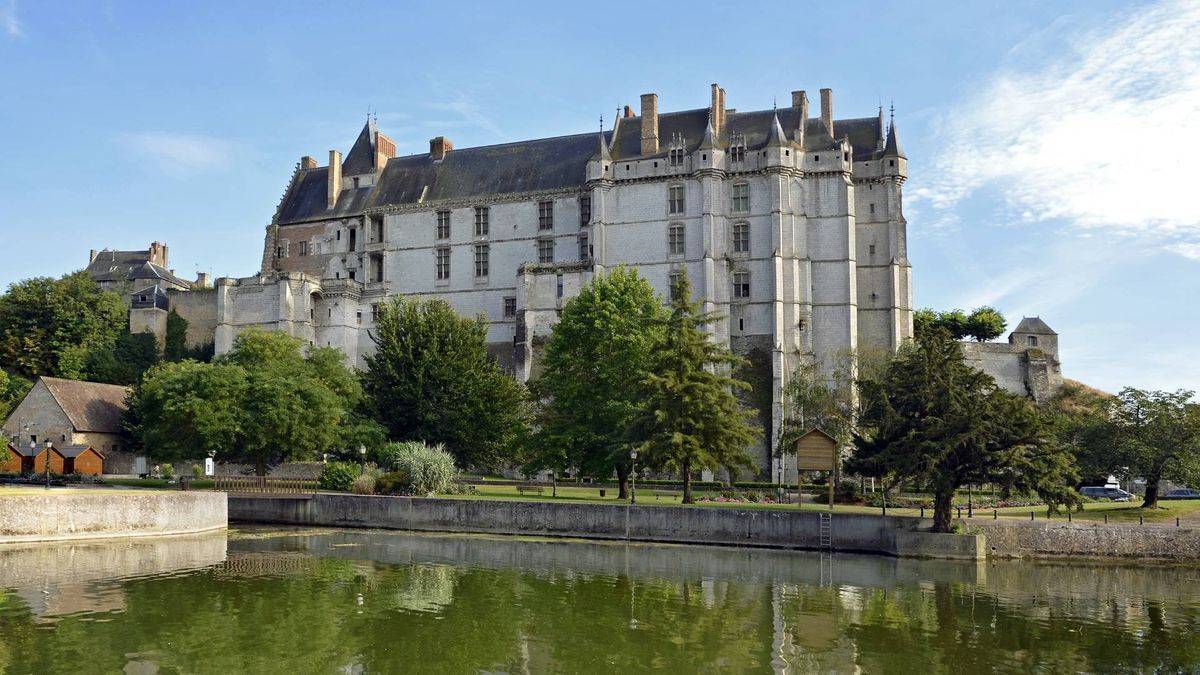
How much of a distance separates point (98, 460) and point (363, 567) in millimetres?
31404

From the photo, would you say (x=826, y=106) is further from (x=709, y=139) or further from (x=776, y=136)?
(x=709, y=139)

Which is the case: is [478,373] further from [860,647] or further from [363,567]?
[860,647]

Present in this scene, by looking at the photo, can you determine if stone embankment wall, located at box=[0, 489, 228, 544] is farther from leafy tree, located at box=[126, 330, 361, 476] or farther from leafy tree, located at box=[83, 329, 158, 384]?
leafy tree, located at box=[83, 329, 158, 384]

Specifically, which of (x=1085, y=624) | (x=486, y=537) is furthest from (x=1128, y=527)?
(x=486, y=537)

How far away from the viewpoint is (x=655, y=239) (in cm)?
6109

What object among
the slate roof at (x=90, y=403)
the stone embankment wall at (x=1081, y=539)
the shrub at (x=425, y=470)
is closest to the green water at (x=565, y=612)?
the stone embankment wall at (x=1081, y=539)

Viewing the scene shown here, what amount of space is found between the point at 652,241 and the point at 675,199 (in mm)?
2785

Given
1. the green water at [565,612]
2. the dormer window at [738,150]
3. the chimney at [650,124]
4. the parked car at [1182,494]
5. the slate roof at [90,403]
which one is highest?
the chimney at [650,124]

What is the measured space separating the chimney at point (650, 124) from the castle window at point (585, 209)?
474 cm

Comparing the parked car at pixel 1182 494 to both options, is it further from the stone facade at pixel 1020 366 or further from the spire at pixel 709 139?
the spire at pixel 709 139

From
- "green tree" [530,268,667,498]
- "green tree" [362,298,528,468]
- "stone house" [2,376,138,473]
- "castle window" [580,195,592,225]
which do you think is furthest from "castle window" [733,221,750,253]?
"stone house" [2,376,138,473]

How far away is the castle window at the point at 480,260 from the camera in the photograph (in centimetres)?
6762

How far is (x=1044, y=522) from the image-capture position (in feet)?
99.7

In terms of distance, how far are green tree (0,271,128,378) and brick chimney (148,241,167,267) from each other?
2790cm
